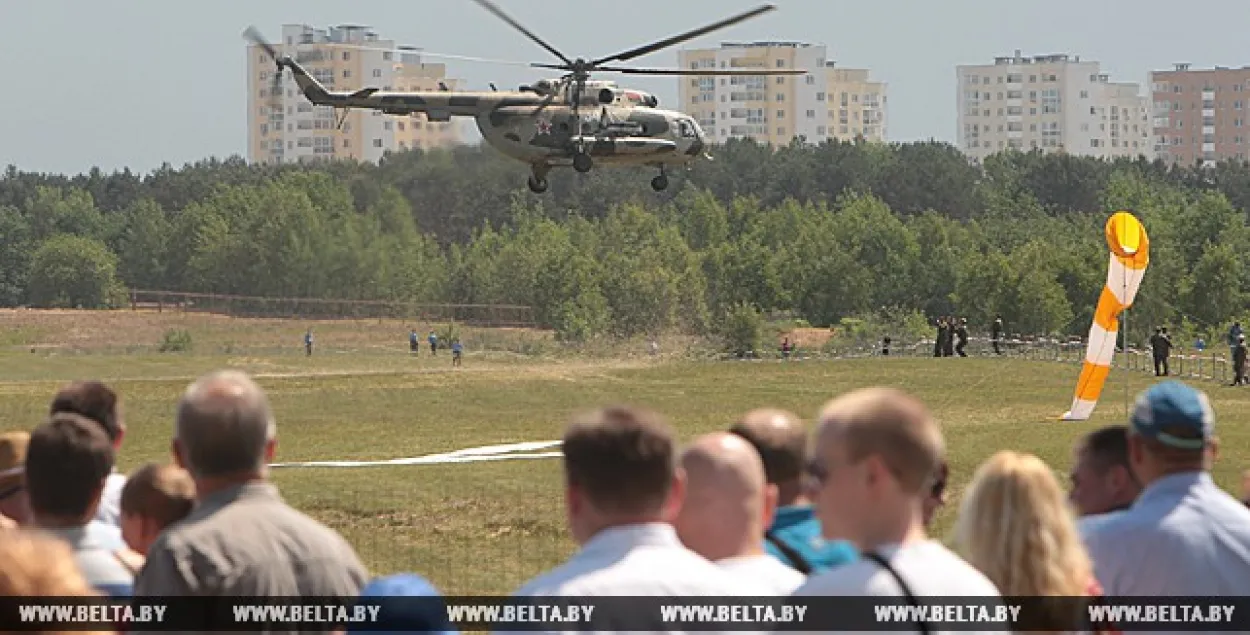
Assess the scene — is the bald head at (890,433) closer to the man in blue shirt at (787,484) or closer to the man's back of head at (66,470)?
the man in blue shirt at (787,484)

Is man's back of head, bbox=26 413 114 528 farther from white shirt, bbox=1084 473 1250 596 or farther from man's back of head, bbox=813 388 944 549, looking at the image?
white shirt, bbox=1084 473 1250 596

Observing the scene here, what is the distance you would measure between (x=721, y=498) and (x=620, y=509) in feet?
1.89

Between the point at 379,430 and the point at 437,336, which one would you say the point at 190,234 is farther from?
the point at 379,430

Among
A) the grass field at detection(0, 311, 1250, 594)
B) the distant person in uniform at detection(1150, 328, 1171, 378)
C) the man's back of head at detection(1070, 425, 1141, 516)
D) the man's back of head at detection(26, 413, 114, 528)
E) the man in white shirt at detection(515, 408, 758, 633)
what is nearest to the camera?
the man in white shirt at detection(515, 408, 758, 633)

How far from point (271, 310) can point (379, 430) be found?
114 ft

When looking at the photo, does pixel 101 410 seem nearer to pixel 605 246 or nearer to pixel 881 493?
pixel 881 493

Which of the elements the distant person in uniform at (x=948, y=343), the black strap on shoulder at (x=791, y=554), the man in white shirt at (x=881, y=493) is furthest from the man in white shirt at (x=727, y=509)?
the distant person in uniform at (x=948, y=343)

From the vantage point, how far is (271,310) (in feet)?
245

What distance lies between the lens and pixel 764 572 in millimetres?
6598

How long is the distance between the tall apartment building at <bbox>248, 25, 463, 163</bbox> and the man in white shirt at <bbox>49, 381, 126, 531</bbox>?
26.6 metres

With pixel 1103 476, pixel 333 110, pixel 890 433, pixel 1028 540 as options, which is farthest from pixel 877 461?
pixel 333 110

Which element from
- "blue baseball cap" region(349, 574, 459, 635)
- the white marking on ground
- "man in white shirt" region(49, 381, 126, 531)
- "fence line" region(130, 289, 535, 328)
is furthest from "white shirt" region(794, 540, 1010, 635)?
"fence line" region(130, 289, 535, 328)

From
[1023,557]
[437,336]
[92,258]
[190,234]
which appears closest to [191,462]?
[1023,557]

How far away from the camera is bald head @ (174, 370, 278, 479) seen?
670cm
